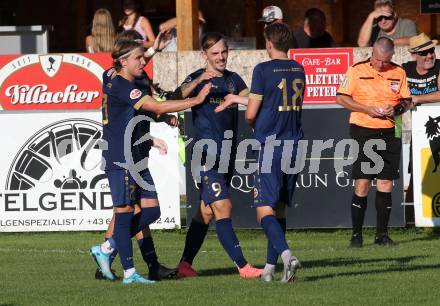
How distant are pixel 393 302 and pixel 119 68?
114 inches

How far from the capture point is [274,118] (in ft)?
35.6

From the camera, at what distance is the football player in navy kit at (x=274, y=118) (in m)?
10.8

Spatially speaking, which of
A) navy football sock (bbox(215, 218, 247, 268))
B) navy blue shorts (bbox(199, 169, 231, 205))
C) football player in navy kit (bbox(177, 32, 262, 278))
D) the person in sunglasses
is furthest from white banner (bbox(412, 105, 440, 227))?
navy football sock (bbox(215, 218, 247, 268))

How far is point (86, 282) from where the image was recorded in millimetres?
11219

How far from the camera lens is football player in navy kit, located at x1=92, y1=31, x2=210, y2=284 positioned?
35.1 feet

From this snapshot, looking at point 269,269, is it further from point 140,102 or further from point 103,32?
point 103,32

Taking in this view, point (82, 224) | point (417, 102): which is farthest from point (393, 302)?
point (82, 224)

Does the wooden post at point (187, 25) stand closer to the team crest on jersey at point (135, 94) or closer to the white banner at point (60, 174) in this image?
the white banner at point (60, 174)

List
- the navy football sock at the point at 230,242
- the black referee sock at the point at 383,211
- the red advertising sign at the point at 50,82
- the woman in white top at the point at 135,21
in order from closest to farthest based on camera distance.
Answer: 1. the navy football sock at the point at 230,242
2. the black referee sock at the point at 383,211
3. the red advertising sign at the point at 50,82
4. the woman in white top at the point at 135,21

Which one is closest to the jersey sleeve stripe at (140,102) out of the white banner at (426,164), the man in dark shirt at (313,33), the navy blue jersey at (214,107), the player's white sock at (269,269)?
the navy blue jersey at (214,107)

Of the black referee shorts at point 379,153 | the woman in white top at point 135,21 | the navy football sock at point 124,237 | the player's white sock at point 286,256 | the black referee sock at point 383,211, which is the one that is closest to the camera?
the player's white sock at point 286,256

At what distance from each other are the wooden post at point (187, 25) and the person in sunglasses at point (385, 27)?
2369mm

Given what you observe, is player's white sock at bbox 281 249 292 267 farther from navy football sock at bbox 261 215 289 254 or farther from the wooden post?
the wooden post

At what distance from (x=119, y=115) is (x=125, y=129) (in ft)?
0.39
